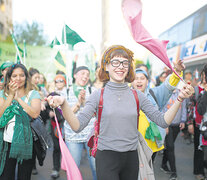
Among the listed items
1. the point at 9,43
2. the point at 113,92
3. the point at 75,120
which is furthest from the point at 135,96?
the point at 9,43

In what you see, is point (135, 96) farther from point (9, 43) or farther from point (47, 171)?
point (9, 43)

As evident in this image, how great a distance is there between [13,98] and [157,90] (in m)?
1.84

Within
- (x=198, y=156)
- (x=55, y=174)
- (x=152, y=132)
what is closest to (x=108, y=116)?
(x=152, y=132)

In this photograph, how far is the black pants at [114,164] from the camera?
1.75m

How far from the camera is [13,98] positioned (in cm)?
247

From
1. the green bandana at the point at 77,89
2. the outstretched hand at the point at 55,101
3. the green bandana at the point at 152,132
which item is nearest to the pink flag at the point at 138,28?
the outstretched hand at the point at 55,101

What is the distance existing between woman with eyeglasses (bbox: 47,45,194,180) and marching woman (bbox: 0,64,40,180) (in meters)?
1.03

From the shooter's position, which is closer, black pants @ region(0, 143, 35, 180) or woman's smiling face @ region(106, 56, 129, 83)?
woman's smiling face @ region(106, 56, 129, 83)

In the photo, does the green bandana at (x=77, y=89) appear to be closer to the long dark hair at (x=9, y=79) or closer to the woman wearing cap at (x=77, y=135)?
the woman wearing cap at (x=77, y=135)

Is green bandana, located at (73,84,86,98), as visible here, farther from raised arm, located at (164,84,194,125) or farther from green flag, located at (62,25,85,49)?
raised arm, located at (164,84,194,125)

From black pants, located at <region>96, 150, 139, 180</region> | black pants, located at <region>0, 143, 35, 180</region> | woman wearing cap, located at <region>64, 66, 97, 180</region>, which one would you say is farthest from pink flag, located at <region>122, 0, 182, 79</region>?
black pants, located at <region>0, 143, 35, 180</region>

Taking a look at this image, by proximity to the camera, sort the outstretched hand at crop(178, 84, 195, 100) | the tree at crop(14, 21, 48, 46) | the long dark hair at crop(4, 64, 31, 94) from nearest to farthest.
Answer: the outstretched hand at crop(178, 84, 195, 100) < the long dark hair at crop(4, 64, 31, 94) < the tree at crop(14, 21, 48, 46)

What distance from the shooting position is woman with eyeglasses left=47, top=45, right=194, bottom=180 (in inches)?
68.9

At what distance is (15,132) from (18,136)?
6 cm
